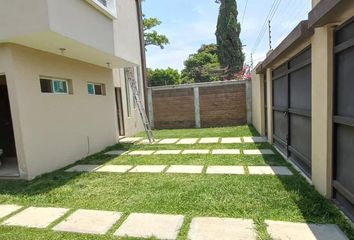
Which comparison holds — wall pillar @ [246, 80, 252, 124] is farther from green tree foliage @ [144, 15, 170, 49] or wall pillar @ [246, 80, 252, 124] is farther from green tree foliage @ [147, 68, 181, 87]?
green tree foliage @ [147, 68, 181, 87]

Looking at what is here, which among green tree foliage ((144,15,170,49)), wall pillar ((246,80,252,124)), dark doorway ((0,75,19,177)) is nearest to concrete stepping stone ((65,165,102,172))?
dark doorway ((0,75,19,177))

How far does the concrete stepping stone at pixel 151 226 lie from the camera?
258 centimetres

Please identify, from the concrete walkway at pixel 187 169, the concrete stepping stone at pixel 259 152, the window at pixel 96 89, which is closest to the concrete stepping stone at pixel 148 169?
the concrete walkway at pixel 187 169

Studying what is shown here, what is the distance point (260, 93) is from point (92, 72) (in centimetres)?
557

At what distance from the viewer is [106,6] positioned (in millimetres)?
6160

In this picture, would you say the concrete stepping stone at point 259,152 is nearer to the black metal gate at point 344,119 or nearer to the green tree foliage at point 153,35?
the black metal gate at point 344,119

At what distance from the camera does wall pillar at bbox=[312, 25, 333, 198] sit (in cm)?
294

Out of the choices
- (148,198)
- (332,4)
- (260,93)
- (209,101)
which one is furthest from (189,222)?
(209,101)

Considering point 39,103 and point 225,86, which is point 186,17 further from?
point 39,103

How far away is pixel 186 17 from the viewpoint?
17172 millimetres

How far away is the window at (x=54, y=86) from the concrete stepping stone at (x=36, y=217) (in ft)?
9.53

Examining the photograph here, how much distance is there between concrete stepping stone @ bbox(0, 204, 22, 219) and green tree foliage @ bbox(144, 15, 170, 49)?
2264 centimetres

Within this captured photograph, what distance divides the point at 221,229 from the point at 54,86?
194 inches

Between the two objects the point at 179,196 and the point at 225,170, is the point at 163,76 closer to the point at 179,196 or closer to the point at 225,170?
the point at 225,170
